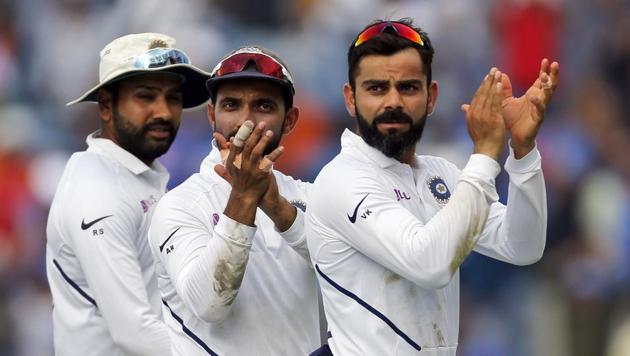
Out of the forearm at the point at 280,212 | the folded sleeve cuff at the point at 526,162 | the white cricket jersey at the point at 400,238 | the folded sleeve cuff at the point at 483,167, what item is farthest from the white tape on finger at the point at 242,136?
the folded sleeve cuff at the point at 526,162

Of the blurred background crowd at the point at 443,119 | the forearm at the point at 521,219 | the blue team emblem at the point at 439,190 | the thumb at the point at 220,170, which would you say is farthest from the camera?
the blurred background crowd at the point at 443,119

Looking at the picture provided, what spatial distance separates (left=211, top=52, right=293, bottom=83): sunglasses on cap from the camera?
→ 20.0 ft

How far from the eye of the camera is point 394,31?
5844mm

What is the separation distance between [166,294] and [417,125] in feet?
4.39

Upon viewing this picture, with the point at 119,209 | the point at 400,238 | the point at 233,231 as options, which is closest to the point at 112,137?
the point at 119,209

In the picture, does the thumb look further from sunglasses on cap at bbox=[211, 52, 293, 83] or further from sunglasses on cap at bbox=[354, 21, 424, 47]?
sunglasses on cap at bbox=[354, 21, 424, 47]

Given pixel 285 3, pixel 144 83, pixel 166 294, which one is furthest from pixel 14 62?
pixel 166 294

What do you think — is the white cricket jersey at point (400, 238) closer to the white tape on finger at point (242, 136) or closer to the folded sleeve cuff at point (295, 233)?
the folded sleeve cuff at point (295, 233)

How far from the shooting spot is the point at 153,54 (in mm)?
7246

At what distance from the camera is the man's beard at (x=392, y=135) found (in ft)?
18.8

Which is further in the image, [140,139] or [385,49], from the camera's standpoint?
[140,139]

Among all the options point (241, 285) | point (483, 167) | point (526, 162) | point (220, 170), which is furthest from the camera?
point (241, 285)

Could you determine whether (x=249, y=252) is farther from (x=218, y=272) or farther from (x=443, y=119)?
(x=443, y=119)

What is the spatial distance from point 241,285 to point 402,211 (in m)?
0.89
